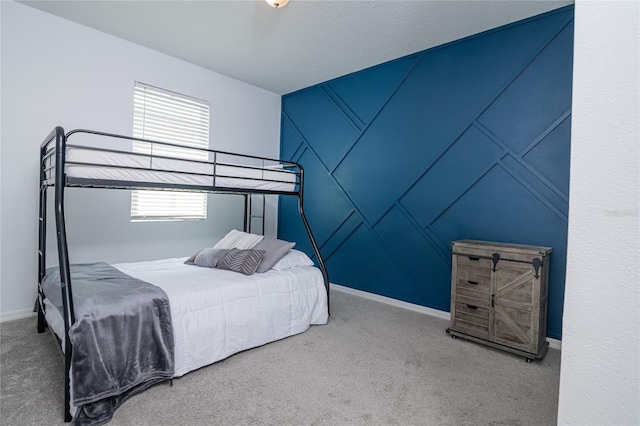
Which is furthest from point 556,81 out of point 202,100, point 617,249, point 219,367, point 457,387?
point 202,100

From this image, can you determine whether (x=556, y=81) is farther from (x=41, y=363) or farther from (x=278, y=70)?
(x=41, y=363)

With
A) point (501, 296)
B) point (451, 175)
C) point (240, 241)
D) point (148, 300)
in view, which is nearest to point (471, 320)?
point (501, 296)

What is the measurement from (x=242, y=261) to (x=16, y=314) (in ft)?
6.52

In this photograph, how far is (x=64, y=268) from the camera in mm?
1571

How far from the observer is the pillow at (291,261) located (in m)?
2.69

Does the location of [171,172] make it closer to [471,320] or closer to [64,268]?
[64,268]

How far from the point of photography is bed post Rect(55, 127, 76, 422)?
1506 millimetres

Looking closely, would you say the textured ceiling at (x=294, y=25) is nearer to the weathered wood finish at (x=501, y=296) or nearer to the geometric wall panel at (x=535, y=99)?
the geometric wall panel at (x=535, y=99)

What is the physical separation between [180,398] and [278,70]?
338 cm

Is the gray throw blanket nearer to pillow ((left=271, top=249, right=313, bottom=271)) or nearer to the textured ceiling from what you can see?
pillow ((left=271, top=249, right=313, bottom=271))

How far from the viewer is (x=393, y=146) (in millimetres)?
3471

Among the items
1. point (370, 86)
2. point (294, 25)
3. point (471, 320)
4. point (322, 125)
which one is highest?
point (294, 25)

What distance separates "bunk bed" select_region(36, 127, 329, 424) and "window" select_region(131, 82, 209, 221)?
958mm

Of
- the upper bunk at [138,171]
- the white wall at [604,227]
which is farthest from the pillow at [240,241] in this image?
the white wall at [604,227]
